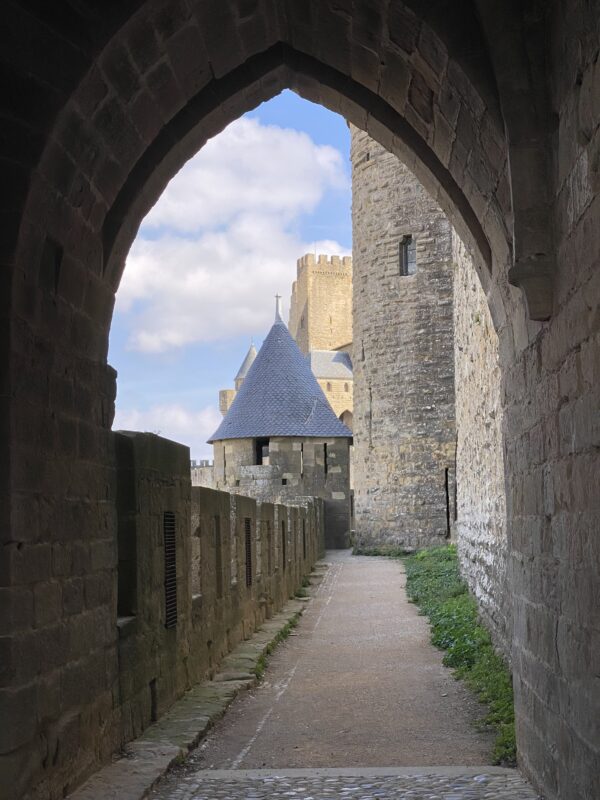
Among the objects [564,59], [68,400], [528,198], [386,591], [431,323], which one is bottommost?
[386,591]

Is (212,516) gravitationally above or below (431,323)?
below

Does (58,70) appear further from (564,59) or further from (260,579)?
(260,579)

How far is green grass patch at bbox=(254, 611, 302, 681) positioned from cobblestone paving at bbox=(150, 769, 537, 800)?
304cm

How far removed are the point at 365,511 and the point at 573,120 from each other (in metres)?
20.7

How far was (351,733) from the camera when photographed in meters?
6.20

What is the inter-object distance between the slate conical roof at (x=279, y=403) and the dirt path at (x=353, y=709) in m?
15.8

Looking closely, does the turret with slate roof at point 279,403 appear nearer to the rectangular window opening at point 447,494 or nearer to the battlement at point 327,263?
the rectangular window opening at point 447,494

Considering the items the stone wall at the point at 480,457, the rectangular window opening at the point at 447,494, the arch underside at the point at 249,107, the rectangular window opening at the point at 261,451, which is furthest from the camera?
the rectangular window opening at the point at 261,451

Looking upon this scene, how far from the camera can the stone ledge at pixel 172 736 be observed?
4566mm

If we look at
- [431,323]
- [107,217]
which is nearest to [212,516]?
[107,217]

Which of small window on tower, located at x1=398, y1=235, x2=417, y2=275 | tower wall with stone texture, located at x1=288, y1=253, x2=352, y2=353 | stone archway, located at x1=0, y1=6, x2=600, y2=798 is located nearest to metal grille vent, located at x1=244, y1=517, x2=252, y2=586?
stone archway, located at x1=0, y1=6, x2=600, y2=798

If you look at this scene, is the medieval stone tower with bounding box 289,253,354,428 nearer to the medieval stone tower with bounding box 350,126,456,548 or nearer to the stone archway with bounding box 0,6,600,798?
the medieval stone tower with bounding box 350,126,456,548

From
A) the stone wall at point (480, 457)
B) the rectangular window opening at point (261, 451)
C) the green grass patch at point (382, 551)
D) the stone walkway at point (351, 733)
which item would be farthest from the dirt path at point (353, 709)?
the rectangular window opening at point (261, 451)

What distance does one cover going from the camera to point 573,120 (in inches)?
140
